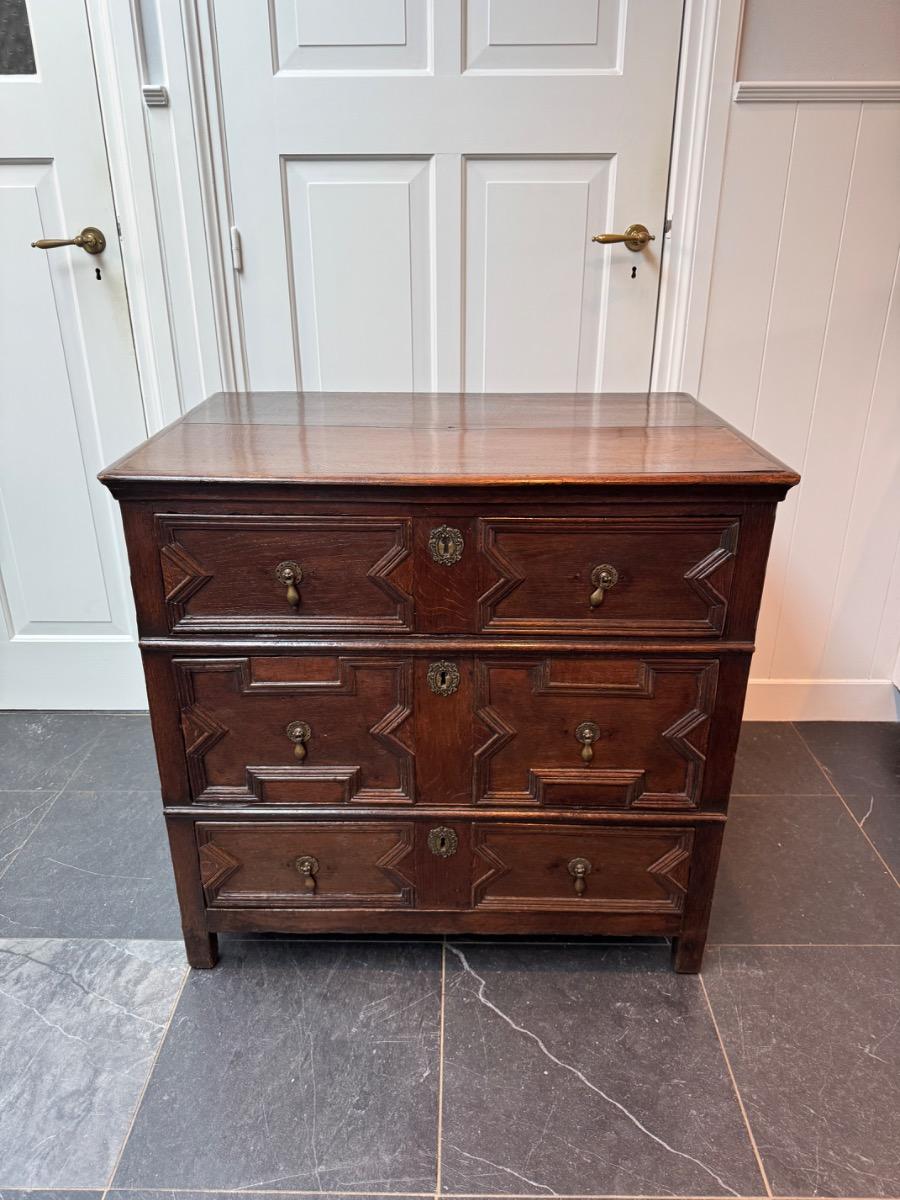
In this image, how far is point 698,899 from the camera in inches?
52.4

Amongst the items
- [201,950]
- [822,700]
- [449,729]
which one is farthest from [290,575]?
[822,700]

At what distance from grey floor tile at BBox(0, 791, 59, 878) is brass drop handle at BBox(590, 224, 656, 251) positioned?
1.68 m

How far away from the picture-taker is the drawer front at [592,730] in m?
1.20

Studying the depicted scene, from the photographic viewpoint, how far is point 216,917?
1.37 m

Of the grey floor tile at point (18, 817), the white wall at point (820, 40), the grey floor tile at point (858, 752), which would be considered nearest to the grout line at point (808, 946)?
the grey floor tile at point (858, 752)

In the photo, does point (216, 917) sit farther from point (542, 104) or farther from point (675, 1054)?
point (542, 104)

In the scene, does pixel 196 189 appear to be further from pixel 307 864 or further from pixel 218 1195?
pixel 218 1195

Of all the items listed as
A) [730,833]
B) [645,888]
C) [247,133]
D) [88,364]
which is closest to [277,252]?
A: [247,133]

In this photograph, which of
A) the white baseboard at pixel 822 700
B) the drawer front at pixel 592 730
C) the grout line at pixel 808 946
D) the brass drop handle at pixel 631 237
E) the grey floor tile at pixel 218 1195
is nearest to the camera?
the grey floor tile at pixel 218 1195

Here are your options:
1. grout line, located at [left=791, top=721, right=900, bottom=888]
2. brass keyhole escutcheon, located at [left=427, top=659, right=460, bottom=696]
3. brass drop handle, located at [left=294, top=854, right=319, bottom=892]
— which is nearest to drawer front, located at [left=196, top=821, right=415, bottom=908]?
brass drop handle, located at [left=294, top=854, right=319, bottom=892]

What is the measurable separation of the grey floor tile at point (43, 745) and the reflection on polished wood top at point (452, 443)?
38.3 inches

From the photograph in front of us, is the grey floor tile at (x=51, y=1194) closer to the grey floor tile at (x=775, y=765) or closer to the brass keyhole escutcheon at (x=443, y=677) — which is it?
the brass keyhole escutcheon at (x=443, y=677)

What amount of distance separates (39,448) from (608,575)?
4.70 feet

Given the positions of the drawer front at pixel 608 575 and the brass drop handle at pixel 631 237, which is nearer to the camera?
the drawer front at pixel 608 575
